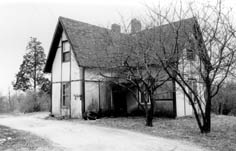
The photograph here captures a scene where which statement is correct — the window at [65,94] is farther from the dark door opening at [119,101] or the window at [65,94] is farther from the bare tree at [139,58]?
the bare tree at [139,58]

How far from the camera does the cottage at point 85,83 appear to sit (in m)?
15.8

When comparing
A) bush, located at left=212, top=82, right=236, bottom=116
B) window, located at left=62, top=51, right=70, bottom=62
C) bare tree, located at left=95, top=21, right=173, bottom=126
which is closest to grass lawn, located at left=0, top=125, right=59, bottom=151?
bare tree, located at left=95, top=21, right=173, bottom=126

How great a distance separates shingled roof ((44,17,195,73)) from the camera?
12.5 metres

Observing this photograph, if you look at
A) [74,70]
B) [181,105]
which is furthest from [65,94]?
Answer: [181,105]

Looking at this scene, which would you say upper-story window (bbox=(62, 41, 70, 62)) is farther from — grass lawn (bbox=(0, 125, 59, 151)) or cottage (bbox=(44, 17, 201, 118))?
grass lawn (bbox=(0, 125, 59, 151))

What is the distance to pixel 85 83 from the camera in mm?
16172

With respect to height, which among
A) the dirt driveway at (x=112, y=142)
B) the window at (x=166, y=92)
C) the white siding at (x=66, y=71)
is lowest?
the dirt driveway at (x=112, y=142)

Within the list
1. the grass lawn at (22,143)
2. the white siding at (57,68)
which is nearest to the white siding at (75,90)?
the white siding at (57,68)

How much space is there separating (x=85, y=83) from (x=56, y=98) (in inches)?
127

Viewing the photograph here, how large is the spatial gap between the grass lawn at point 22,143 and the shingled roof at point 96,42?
6.14 metres

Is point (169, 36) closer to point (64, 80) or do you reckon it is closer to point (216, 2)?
point (216, 2)

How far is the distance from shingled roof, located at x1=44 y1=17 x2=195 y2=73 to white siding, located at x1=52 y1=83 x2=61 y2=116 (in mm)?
1893

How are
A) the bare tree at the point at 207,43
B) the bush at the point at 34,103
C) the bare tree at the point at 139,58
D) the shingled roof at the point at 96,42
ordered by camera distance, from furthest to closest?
the bush at the point at 34,103, the shingled roof at the point at 96,42, the bare tree at the point at 139,58, the bare tree at the point at 207,43

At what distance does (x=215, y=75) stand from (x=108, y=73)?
8803 millimetres
